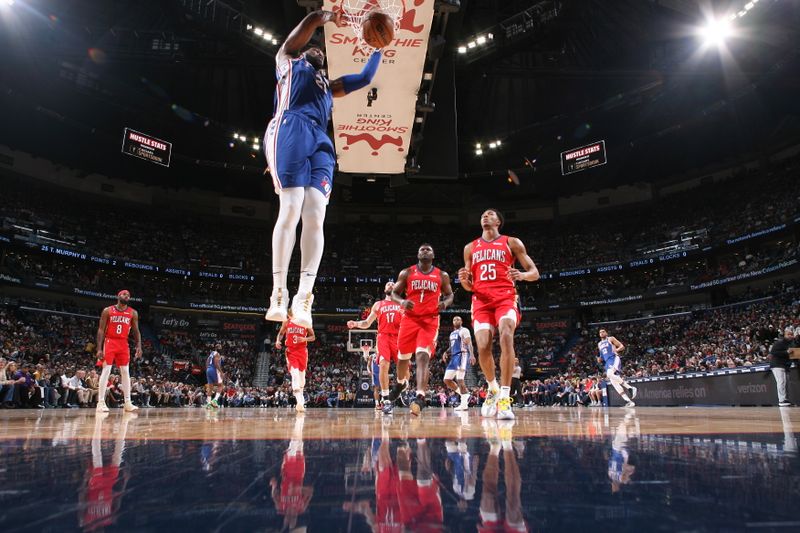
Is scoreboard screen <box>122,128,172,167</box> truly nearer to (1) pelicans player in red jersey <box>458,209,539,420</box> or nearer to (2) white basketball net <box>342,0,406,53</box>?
(2) white basketball net <box>342,0,406,53</box>

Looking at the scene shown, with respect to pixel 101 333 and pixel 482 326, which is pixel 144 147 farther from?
pixel 482 326

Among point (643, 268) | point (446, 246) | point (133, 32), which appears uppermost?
point (133, 32)

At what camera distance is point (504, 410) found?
4.05m

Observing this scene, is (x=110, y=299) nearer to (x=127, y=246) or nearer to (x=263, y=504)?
(x=127, y=246)

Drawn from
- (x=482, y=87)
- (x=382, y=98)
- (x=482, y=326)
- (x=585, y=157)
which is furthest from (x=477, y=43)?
(x=482, y=326)

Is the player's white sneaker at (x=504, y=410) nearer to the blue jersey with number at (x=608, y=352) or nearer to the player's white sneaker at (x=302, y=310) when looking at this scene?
the player's white sneaker at (x=302, y=310)

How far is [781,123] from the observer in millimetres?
26078

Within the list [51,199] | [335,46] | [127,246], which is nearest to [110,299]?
[127,246]

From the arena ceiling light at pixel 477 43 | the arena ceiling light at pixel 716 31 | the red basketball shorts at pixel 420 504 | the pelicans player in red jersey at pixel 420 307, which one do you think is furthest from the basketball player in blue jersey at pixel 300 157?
the arena ceiling light at pixel 716 31

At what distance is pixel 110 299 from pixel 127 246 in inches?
127

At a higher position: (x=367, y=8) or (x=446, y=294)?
(x=367, y=8)

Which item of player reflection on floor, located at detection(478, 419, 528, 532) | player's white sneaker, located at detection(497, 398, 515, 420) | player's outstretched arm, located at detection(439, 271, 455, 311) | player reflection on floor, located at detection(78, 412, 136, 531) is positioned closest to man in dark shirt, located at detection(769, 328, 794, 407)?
player's outstretched arm, located at detection(439, 271, 455, 311)

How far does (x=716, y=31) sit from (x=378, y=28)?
19.2 meters

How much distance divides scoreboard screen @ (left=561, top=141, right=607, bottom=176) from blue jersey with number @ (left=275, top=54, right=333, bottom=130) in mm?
21842
